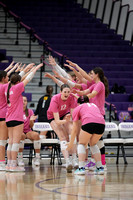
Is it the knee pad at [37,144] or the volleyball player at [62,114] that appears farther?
the knee pad at [37,144]

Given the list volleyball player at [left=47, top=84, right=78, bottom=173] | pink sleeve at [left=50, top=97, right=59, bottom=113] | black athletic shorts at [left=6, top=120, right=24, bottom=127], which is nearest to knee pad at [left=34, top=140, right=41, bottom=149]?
volleyball player at [left=47, top=84, right=78, bottom=173]

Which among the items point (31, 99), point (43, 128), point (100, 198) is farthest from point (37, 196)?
point (31, 99)

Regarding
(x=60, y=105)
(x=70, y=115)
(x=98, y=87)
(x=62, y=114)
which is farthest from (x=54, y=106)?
(x=98, y=87)

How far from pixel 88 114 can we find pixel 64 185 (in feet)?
4.83

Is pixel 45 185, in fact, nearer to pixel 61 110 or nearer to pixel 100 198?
pixel 100 198

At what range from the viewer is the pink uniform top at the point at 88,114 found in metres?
7.52

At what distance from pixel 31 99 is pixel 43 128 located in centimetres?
385

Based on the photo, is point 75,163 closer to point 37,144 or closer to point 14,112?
point 37,144

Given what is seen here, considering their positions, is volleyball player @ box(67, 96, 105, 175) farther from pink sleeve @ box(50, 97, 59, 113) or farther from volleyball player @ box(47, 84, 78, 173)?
pink sleeve @ box(50, 97, 59, 113)

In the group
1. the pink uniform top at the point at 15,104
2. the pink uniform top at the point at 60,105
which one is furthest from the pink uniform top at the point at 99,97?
the pink uniform top at the point at 15,104

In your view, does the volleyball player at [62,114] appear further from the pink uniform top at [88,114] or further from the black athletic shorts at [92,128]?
the black athletic shorts at [92,128]

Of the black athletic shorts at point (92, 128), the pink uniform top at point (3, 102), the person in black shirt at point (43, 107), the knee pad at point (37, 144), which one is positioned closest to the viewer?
the black athletic shorts at point (92, 128)

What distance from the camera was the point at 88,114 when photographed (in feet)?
24.8

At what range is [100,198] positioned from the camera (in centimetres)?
532
